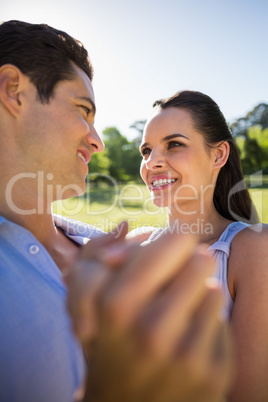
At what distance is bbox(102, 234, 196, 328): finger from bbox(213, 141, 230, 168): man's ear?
2.74 metres

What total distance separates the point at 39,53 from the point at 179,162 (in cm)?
175

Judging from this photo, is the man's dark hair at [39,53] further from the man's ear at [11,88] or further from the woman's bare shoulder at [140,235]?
the woman's bare shoulder at [140,235]

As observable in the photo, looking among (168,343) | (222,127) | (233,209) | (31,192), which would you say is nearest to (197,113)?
(222,127)

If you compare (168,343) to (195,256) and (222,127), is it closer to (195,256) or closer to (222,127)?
(195,256)

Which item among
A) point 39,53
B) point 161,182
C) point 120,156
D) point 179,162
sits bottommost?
point 120,156

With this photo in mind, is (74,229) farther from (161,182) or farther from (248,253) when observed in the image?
(248,253)

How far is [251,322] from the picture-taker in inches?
76.3

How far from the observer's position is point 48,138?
1903 mm

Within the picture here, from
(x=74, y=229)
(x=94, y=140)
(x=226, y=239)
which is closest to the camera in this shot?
(x=94, y=140)

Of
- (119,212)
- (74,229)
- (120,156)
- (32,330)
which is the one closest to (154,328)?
(32,330)

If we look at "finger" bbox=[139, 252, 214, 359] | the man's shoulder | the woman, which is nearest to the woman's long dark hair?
the woman

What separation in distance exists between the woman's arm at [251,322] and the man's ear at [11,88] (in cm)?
224

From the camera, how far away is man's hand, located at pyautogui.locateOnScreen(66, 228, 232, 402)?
502 mm

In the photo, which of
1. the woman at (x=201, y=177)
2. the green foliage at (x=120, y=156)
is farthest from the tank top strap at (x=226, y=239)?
the green foliage at (x=120, y=156)
